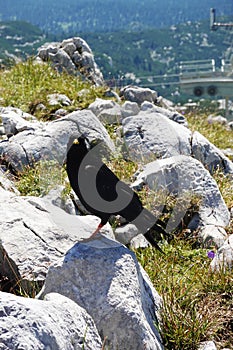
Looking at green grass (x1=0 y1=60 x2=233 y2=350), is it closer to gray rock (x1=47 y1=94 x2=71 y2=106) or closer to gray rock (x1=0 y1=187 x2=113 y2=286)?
gray rock (x1=47 y1=94 x2=71 y2=106)

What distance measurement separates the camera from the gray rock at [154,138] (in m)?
9.20

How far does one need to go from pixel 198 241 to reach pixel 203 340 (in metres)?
2.37

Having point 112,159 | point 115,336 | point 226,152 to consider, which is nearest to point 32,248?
point 115,336

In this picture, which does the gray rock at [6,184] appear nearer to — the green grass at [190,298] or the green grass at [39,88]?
the green grass at [190,298]

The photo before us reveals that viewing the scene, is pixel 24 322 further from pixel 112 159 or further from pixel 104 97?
pixel 104 97

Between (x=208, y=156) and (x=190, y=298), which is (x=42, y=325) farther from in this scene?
(x=208, y=156)

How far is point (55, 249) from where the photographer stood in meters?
5.29

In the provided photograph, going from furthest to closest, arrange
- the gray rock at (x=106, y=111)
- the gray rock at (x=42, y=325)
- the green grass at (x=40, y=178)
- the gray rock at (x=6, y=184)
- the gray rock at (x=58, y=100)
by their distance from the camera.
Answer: the gray rock at (x=58, y=100) < the gray rock at (x=106, y=111) < the green grass at (x=40, y=178) < the gray rock at (x=6, y=184) < the gray rock at (x=42, y=325)

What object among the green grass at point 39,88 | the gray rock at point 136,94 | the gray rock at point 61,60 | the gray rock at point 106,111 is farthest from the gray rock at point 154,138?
the gray rock at point 61,60

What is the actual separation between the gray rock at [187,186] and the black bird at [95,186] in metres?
2.50

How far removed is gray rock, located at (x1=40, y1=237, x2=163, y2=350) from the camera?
4273mm

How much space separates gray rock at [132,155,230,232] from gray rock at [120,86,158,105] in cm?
577

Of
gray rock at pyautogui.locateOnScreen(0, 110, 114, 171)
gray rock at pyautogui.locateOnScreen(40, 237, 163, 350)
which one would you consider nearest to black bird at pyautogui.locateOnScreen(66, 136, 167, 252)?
gray rock at pyautogui.locateOnScreen(40, 237, 163, 350)

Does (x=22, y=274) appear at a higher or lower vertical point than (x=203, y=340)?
higher
